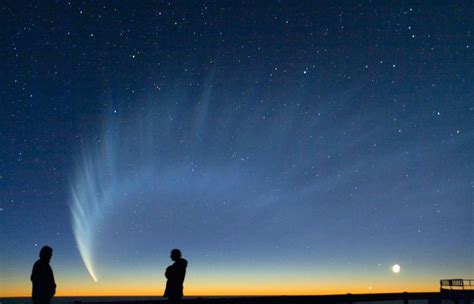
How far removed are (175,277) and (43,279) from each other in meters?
2.28

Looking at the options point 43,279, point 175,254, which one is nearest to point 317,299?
point 175,254

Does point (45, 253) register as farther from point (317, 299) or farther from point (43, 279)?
point (317, 299)

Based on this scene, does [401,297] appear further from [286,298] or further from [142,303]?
[142,303]

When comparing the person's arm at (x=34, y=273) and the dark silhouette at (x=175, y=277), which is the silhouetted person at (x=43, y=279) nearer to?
the person's arm at (x=34, y=273)

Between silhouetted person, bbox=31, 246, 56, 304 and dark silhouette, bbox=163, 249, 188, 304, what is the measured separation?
2.01 metres

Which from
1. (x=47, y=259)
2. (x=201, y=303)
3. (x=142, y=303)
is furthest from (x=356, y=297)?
(x=47, y=259)

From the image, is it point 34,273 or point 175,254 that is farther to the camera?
point 175,254

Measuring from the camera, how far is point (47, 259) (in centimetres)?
774

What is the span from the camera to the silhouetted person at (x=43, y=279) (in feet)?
24.6

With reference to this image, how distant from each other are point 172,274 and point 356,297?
4.04m

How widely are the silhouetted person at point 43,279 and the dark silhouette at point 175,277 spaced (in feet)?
6.59

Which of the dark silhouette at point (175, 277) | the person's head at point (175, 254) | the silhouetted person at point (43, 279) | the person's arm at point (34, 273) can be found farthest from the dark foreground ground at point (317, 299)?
the person's arm at point (34, 273)

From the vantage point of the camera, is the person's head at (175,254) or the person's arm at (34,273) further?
the person's head at (175,254)

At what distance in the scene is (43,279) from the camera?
760cm
